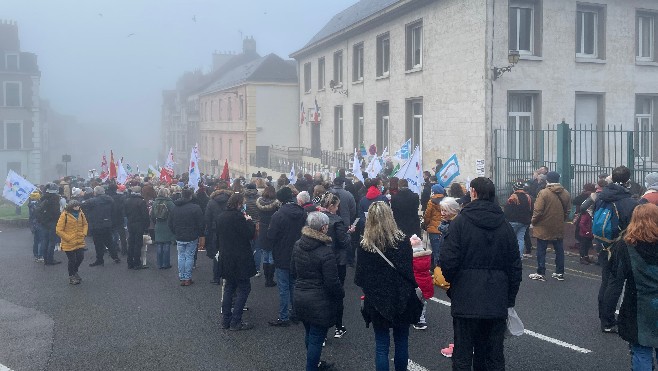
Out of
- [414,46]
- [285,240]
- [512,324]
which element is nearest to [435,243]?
[285,240]

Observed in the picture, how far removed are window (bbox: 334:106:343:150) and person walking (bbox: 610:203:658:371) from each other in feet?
82.4

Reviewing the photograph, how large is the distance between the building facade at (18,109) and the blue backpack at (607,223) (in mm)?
51153

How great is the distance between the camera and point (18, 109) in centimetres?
5184

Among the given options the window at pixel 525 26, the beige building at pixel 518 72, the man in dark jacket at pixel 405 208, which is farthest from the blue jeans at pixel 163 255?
the window at pixel 525 26

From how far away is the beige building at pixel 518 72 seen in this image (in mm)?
17750

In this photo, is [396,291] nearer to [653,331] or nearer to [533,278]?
[653,331]

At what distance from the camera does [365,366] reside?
254 inches

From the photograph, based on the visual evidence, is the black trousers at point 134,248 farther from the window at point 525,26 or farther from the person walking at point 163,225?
the window at point 525,26

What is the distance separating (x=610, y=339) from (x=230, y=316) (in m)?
4.50

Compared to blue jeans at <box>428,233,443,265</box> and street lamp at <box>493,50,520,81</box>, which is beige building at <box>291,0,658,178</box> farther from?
blue jeans at <box>428,233,443,265</box>

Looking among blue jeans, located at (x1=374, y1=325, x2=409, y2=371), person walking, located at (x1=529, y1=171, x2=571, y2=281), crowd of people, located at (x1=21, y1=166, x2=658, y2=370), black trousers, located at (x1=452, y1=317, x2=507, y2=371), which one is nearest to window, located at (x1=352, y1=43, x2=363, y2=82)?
Result: crowd of people, located at (x1=21, y1=166, x2=658, y2=370)

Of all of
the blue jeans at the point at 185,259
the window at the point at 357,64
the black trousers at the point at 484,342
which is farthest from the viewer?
the window at the point at 357,64

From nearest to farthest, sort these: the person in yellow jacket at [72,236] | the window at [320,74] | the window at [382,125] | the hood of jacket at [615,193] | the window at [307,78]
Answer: the hood of jacket at [615,193] < the person in yellow jacket at [72,236] < the window at [382,125] < the window at [320,74] < the window at [307,78]

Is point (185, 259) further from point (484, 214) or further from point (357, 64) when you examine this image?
point (357, 64)
